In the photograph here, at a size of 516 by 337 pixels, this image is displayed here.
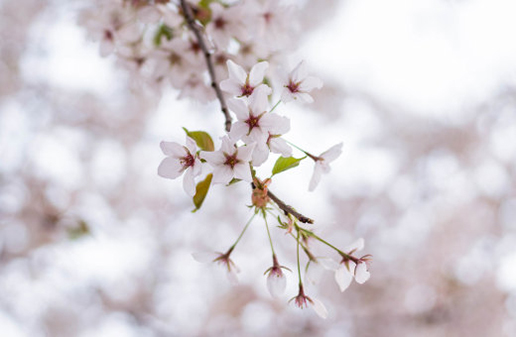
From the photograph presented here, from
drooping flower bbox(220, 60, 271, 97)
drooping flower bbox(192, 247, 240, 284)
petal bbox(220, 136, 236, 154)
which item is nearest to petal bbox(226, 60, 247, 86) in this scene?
drooping flower bbox(220, 60, 271, 97)

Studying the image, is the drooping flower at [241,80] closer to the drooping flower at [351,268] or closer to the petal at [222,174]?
the petal at [222,174]

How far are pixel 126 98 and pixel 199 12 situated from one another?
3427 millimetres

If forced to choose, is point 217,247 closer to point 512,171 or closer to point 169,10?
point 512,171

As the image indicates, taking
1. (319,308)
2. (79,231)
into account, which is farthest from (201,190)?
(79,231)

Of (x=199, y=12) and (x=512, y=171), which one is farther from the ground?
(x=512, y=171)

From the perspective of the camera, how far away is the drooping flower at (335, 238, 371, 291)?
0.63 m

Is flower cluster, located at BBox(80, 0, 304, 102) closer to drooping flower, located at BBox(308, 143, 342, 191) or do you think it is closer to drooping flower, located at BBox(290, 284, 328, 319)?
drooping flower, located at BBox(308, 143, 342, 191)

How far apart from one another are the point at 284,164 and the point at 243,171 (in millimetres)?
109

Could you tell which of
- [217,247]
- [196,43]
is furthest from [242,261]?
[196,43]

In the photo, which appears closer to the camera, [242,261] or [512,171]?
[512,171]

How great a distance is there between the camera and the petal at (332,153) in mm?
690

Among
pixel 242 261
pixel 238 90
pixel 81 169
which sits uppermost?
pixel 81 169

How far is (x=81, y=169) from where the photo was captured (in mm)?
4094

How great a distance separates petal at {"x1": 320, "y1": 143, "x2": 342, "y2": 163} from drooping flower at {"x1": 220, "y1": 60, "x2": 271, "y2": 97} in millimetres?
170
